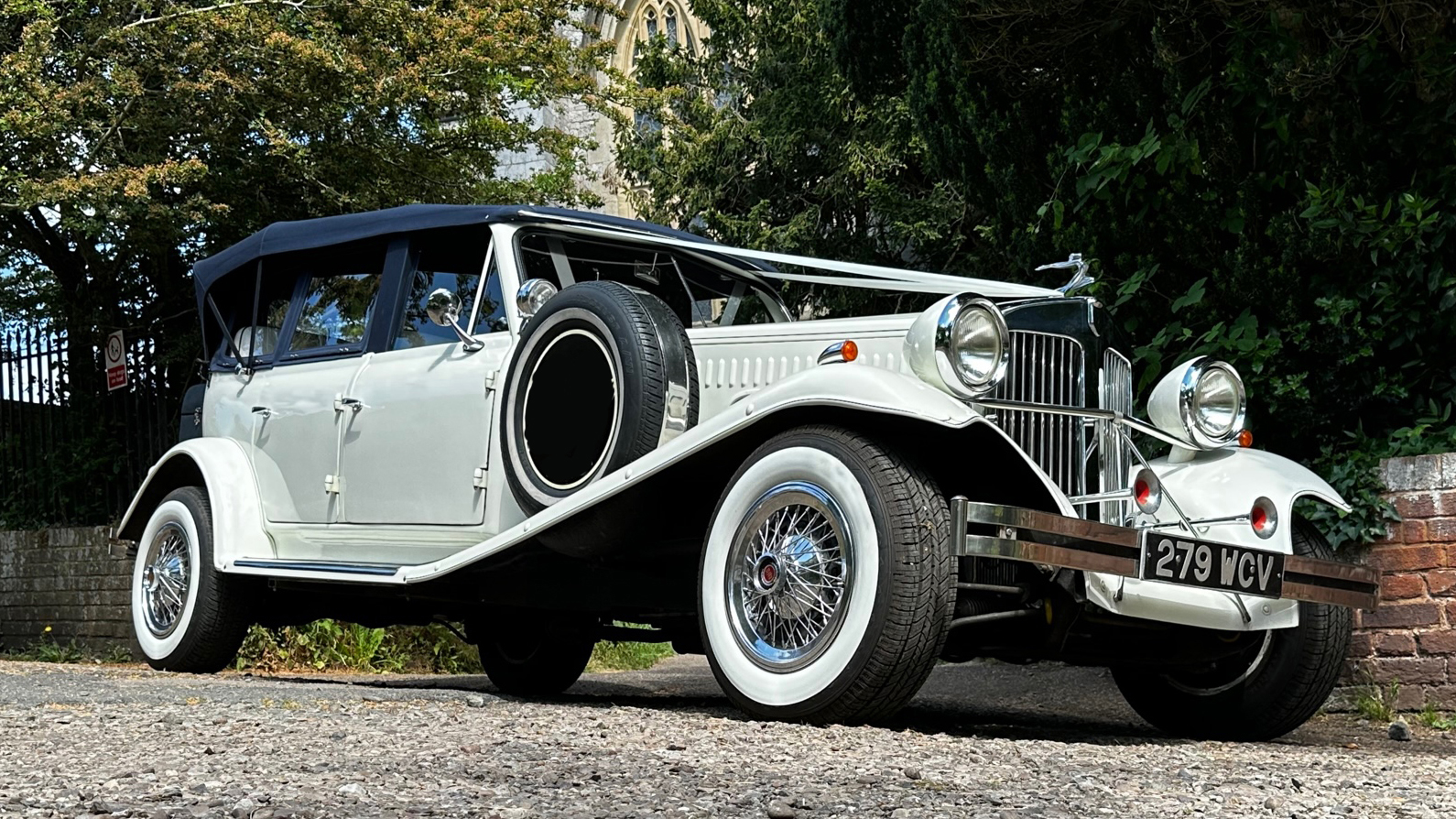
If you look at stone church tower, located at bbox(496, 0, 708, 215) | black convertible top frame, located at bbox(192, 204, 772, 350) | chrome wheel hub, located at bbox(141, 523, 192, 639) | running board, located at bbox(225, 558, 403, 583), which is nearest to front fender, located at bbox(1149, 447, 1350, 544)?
black convertible top frame, located at bbox(192, 204, 772, 350)

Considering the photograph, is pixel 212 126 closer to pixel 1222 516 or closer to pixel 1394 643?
pixel 1222 516

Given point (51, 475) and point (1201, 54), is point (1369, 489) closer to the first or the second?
point (1201, 54)

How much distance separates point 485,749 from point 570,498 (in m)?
1.67

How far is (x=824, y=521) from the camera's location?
15.1 ft

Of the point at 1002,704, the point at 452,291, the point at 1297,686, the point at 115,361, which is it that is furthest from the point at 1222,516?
the point at 115,361

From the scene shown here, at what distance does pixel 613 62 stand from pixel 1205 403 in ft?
53.2

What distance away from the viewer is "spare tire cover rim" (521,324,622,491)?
5375mm

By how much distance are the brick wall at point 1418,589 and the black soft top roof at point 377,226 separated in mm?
2971

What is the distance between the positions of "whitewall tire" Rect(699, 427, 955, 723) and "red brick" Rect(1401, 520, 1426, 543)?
2.84m

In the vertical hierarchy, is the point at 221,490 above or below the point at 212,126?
below

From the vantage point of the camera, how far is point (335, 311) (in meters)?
7.12

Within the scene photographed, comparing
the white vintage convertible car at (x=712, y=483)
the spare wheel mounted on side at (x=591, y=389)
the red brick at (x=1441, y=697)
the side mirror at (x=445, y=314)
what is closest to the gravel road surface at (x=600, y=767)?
the white vintage convertible car at (x=712, y=483)

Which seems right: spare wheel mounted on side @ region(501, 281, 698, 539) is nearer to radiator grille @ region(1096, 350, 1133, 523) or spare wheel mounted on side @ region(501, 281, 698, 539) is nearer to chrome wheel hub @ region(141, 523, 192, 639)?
radiator grille @ region(1096, 350, 1133, 523)

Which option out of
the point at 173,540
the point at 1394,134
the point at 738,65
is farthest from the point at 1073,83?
the point at 738,65
